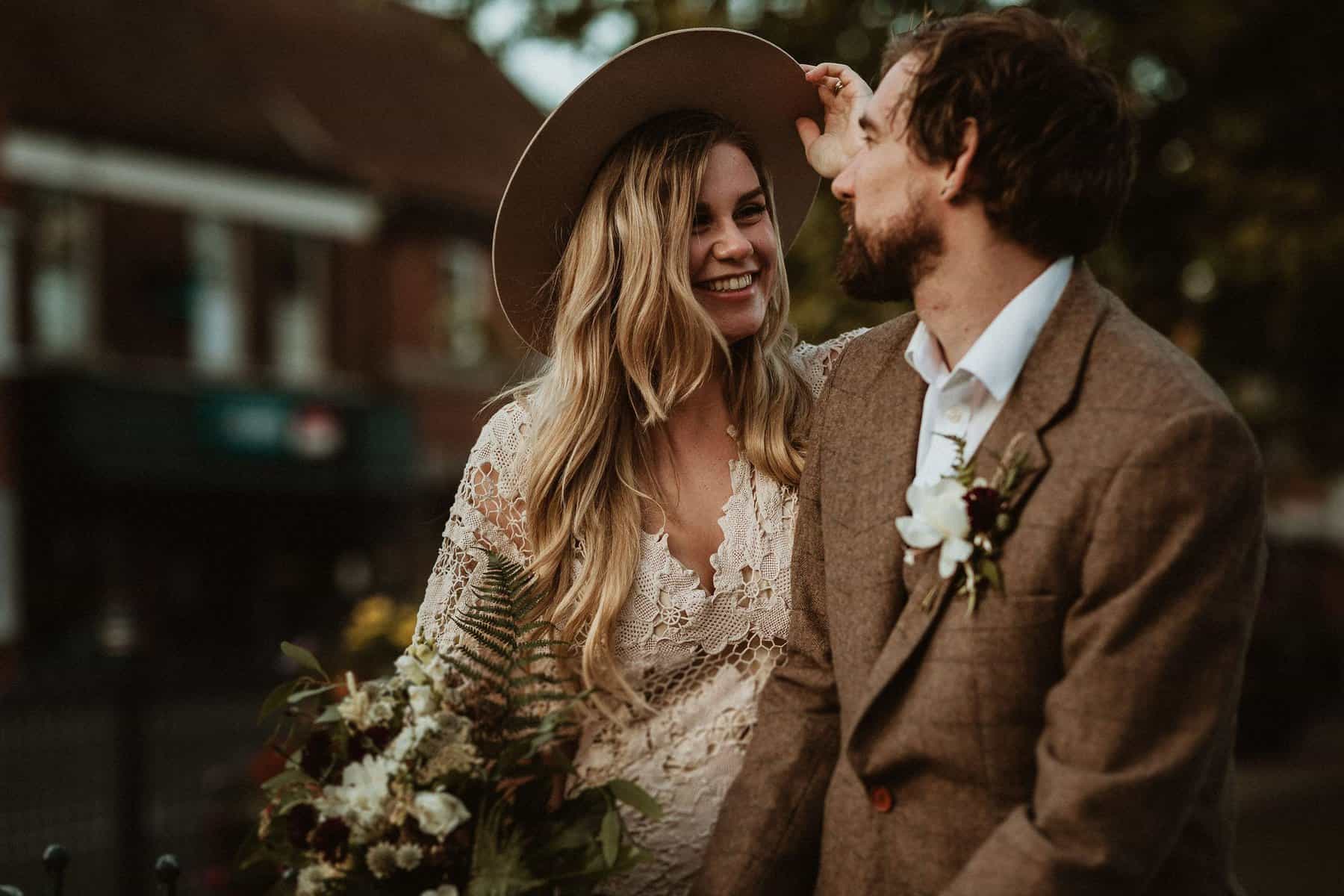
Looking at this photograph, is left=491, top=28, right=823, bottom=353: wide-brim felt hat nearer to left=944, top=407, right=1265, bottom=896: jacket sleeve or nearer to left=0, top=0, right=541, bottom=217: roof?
left=944, top=407, right=1265, bottom=896: jacket sleeve

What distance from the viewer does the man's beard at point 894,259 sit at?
241cm

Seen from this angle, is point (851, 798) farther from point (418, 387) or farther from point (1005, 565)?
point (418, 387)

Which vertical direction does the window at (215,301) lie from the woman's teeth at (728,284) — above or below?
above

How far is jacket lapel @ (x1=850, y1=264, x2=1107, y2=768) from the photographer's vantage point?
2242 millimetres

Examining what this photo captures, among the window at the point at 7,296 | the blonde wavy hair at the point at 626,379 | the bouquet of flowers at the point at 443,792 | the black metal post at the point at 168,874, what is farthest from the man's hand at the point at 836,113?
the window at the point at 7,296

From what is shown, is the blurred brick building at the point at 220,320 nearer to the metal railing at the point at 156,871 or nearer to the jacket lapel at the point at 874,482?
the metal railing at the point at 156,871

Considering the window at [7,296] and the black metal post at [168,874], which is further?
the window at [7,296]

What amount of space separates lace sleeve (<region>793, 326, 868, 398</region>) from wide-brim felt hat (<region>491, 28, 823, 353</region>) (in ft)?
1.20

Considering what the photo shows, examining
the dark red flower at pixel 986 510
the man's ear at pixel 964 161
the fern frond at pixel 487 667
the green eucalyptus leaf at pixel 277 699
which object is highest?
the man's ear at pixel 964 161

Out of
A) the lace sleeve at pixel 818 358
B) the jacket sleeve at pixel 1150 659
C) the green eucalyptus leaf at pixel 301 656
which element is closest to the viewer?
the jacket sleeve at pixel 1150 659

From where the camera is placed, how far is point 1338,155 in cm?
813

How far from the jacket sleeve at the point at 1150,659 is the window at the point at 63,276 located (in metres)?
18.3

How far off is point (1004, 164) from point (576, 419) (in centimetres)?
125

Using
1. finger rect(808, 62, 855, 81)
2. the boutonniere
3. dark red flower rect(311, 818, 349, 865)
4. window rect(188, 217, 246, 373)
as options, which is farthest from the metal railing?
window rect(188, 217, 246, 373)
